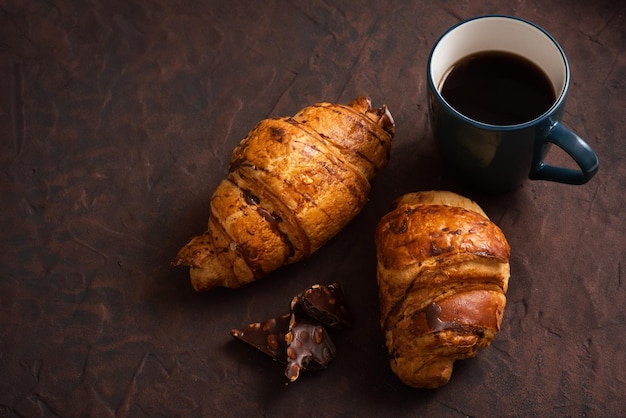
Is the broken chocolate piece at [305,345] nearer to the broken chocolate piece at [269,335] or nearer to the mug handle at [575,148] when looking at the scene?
the broken chocolate piece at [269,335]

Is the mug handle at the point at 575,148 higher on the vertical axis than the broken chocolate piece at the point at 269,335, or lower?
higher

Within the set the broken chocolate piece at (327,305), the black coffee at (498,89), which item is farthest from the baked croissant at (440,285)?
the black coffee at (498,89)

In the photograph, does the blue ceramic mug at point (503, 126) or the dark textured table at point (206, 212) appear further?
the dark textured table at point (206, 212)

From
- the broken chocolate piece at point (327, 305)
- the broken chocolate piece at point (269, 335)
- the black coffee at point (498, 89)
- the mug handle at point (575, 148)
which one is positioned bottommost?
the broken chocolate piece at point (269, 335)

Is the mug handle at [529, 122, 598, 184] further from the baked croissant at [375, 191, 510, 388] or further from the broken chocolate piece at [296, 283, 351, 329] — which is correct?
the broken chocolate piece at [296, 283, 351, 329]

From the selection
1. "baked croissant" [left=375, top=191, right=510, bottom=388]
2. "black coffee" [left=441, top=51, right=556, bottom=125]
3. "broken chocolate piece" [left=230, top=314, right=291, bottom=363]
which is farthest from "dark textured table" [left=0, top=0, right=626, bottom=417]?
"black coffee" [left=441, top=51, right=556, bottom=125]

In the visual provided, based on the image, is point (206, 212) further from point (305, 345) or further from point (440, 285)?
point (440, 285)
